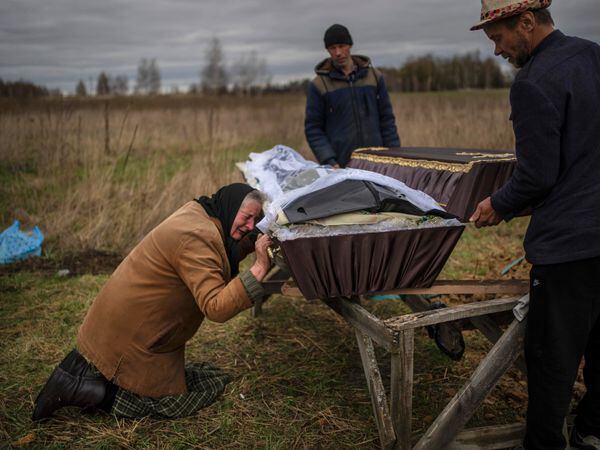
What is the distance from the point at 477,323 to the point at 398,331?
3.16ft

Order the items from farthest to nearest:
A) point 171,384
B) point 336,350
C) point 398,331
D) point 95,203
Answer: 1. point 95,203
2. point 336,350
3. point 171,384
4. point 398,331

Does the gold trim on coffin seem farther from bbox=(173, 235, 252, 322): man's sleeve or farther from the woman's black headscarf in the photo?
bbox=(173, 235, 252, 322): man's sleeve

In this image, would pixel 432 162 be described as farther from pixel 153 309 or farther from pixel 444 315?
pixel 153 309

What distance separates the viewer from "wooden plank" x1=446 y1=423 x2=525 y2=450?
2.63 m

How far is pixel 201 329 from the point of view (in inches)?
179

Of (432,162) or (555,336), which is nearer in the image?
(555,336)

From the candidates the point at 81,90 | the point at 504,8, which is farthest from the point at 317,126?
the point at 81,90

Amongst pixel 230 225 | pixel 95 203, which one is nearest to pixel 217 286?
pixel 230 225

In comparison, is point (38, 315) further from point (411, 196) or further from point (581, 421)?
point (581, 421)

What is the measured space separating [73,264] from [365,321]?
4.46 meters

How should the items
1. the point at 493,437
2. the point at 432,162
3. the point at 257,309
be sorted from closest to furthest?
the point at 493,437
the point at 432,162
the point at 257,309

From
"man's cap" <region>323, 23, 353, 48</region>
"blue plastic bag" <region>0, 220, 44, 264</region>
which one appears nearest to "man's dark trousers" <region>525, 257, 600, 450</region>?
"man's cap" <region>323, 23, 353, 48</region>

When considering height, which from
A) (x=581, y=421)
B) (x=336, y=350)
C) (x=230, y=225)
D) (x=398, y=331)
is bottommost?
(x=336, y=350)

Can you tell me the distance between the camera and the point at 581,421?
2625 mm
